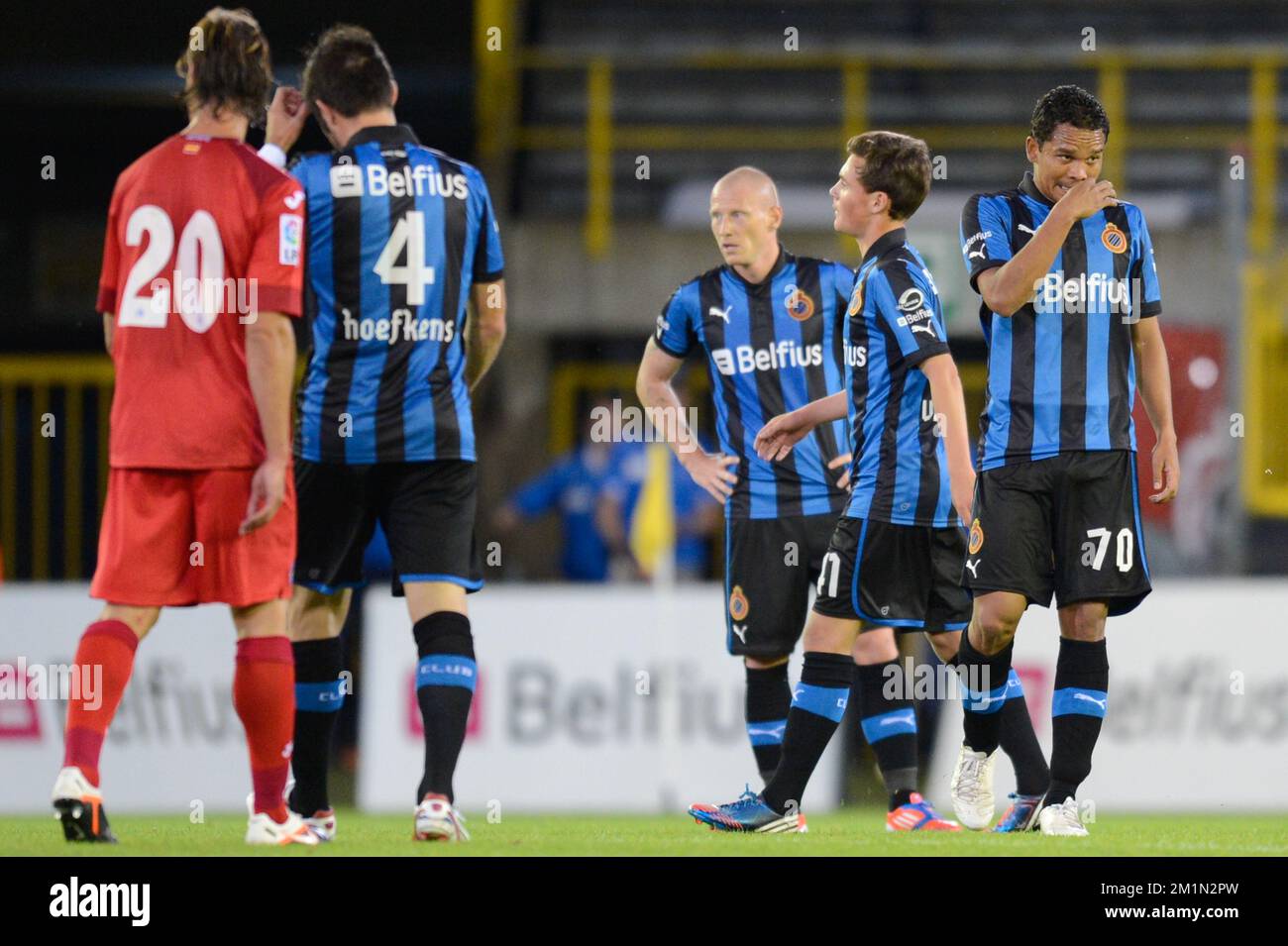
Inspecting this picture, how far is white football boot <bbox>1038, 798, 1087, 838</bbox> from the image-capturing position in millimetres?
5551

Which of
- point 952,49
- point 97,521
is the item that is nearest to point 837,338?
point 97,521

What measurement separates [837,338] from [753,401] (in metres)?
0.33

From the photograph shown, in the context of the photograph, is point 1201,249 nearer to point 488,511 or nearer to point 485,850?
point 488,511

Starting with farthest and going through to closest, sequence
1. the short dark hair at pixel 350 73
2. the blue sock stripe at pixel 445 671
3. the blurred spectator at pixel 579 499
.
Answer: the blurred spectator at pixel 579 499, the short dark hair at pixel 350 73, the blue sock stripe at pixel 445 671

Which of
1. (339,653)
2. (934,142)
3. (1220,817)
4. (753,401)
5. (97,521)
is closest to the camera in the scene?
(339,653)

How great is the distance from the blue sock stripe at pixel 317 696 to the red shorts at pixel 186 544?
739 mm

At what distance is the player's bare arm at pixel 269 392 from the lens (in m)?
4.88

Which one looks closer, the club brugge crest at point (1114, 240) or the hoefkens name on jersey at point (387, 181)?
the hoefkens name on jersey at point (387, 181)

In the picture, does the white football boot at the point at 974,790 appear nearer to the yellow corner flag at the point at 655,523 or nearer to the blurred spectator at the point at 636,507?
the yellow corner flag at the point at 655,523

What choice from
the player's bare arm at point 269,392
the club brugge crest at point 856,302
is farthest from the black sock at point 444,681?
the club brugge crest at point 856,302

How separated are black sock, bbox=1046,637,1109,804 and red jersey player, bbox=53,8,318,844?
2032mm

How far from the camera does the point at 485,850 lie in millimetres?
4887

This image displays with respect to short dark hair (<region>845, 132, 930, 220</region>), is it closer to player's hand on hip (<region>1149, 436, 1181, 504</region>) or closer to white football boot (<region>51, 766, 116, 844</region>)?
player's hand on hip (<region>1149, 436, 1181, 504</region>)

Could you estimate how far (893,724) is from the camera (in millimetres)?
6320
